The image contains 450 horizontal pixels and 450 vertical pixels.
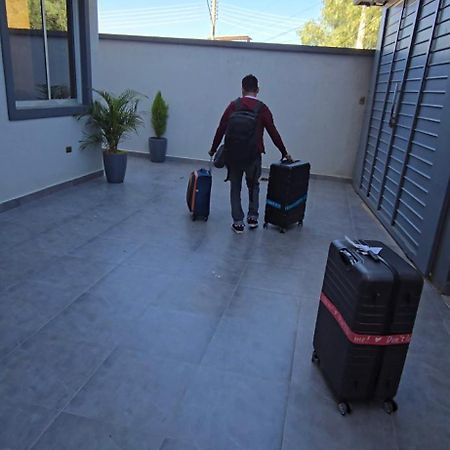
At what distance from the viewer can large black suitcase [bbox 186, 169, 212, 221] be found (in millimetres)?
4035

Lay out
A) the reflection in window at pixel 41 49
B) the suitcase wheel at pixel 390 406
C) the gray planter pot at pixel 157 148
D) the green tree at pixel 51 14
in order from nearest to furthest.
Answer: the suitcase wheel at pixel 390 406 → the reflection in window at pixel 41 49 → the green tree at pixel 51 14 → the gray planter pot at pixel 157 148

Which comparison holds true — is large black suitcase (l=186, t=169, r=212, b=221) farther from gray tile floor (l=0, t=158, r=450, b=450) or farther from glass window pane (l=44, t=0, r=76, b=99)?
glass window pane (l=44, t=0, r=76, b=99)

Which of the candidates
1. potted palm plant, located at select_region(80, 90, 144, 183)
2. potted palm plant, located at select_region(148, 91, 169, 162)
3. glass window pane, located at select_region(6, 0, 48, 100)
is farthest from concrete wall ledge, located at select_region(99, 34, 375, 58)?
glass window pane, located at select_region(6, 0, 48, 100)

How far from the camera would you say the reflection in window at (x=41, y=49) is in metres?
4.25

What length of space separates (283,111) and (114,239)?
4244 millimetres

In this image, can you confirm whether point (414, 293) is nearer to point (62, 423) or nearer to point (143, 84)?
point (62, 423)

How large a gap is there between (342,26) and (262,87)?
53.6 ft

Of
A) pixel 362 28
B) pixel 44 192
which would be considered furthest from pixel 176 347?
pixel 362 28

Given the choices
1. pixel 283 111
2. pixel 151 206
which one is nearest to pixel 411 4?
pixel 283 111

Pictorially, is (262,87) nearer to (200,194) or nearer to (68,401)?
(200,194)

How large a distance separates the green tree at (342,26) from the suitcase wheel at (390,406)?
1762cm

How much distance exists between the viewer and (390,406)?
181 cm

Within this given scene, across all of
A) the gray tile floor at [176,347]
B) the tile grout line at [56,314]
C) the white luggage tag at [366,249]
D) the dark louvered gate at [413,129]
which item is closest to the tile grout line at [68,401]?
the gray tile floor at [176,347]

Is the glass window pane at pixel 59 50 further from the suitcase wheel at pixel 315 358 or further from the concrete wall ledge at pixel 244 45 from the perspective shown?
the suitcase wheel at pixel 315 358
